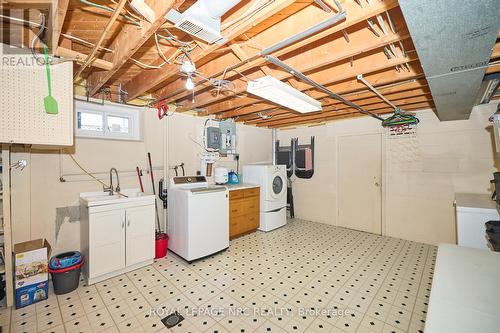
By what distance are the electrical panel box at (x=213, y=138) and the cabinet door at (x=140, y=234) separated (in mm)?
1858

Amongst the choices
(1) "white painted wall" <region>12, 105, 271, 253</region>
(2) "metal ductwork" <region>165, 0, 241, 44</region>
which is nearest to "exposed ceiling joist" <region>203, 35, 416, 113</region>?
(2) "metal ductwork" <region>165, 0, 241, 44</region>

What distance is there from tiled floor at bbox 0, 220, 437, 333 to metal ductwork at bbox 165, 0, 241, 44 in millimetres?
2425

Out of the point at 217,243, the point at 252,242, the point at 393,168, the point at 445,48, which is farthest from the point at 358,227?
the point at 445,48

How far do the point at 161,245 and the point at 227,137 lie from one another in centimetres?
255

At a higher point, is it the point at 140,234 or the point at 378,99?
the point at 378,99

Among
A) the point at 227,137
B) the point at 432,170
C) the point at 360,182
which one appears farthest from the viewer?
the point at 227,137

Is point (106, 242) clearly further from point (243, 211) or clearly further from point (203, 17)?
point (203, 17)

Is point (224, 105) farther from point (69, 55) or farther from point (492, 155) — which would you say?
point (492, 155)

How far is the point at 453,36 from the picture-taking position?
4.11 feet

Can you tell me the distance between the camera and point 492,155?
326cm

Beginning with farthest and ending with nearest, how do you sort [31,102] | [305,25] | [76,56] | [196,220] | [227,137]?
[227,137] → [196,220] → [76,56] → [31,102] → [305,25]

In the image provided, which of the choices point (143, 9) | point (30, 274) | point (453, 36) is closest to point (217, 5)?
point (143, 9)

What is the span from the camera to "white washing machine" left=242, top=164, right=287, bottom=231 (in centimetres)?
442

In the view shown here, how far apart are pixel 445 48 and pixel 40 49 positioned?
3189 millimetres
